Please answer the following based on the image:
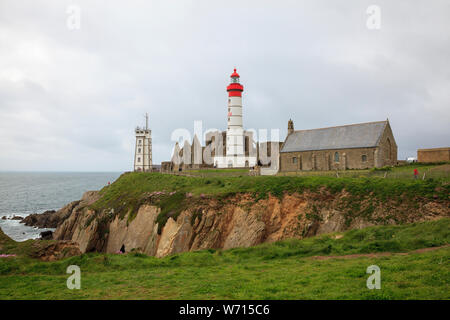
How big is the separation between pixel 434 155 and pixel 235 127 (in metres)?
32.8

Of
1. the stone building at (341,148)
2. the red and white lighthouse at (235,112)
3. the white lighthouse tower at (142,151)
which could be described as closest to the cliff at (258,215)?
the stone building at (341,148)

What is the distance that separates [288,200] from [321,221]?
385 centimetres

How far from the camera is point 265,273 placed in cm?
1288

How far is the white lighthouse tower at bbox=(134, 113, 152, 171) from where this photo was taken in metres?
72.8

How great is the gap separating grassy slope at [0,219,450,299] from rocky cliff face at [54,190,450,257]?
618 centimetres

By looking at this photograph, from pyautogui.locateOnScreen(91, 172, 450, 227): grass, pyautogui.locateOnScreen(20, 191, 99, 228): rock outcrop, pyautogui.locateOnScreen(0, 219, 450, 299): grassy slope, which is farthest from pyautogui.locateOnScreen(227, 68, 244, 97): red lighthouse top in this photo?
pyautogui.locateOnScreen(0, 219, 450, 299): grassy slope

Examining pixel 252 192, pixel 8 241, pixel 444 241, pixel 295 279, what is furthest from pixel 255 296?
pixel 252 192

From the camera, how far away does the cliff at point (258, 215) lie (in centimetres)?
2459

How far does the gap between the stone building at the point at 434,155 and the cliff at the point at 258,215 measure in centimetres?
1512

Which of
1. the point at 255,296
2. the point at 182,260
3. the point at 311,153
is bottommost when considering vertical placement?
the point at 182,260

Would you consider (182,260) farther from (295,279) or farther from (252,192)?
(252,192)

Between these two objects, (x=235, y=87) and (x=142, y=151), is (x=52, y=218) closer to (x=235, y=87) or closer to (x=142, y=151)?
→ (x=142, y=151)

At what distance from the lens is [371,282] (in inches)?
391

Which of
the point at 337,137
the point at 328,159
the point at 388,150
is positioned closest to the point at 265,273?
the point at 328,159
